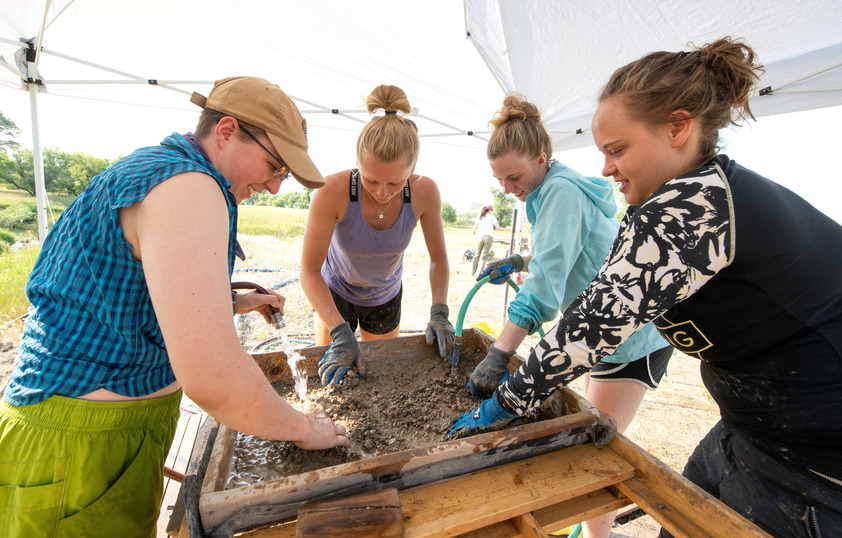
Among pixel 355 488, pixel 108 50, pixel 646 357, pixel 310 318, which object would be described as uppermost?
pixel 108 50

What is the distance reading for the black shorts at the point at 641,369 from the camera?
1700 mm

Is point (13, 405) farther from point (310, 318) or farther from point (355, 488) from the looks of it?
point (310, 318)

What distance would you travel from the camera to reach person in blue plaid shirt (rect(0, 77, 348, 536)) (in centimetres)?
74

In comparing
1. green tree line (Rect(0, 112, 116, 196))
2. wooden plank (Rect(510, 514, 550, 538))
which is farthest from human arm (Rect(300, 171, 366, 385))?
green tree line (Rect(0, 112, 116, 196))

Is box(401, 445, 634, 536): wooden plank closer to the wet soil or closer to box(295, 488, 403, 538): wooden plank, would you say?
box(295, 488, 403, 538): wooden plank

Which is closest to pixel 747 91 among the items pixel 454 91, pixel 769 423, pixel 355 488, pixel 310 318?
pixel 769 423

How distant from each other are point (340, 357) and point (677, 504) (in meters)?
1.28

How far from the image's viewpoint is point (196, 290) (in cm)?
72

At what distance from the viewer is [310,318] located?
6.59m

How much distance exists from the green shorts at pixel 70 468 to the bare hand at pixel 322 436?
46 cm

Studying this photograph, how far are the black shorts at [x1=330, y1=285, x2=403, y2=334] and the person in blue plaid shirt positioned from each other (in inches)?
58.4

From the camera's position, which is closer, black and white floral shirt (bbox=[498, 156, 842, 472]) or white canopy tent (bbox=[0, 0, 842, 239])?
black and white floral shirt (bbox=[498, 156, 842, 472])

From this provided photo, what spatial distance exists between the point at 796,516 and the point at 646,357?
30.5 inches

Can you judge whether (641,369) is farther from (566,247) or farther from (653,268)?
(653,268)
